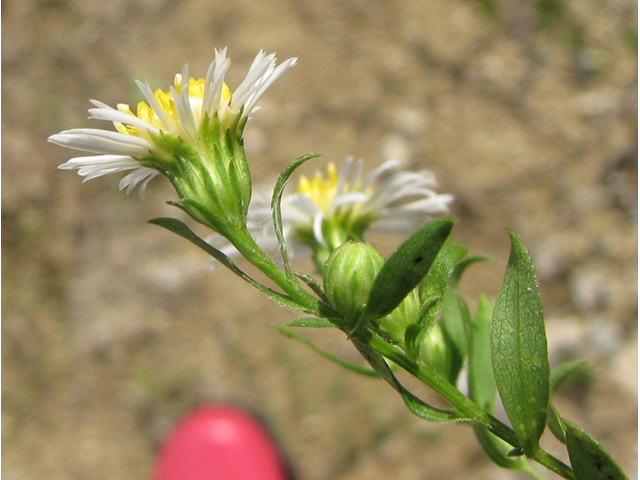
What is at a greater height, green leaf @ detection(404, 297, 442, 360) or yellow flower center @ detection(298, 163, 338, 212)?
yellow flower center @ detection(298, 163, 338, 212)

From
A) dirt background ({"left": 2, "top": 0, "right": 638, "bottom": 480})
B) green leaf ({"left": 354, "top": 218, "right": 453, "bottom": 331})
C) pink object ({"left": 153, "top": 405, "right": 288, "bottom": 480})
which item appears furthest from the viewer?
pink object ({"left": 153, "top": 405, "right": 288, "bottom": 480})

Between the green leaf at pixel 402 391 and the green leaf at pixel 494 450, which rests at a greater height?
the green leaf at pixel 402 391

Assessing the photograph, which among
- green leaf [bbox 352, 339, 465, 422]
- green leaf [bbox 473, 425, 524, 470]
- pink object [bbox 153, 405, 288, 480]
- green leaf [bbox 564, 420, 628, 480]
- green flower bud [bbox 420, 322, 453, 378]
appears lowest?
pink object [bbox 153, 405, 288, 480]

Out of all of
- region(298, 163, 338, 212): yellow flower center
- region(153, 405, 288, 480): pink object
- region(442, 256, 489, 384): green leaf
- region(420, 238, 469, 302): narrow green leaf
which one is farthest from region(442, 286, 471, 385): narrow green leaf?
region(153, 405, 288, 480): pink object

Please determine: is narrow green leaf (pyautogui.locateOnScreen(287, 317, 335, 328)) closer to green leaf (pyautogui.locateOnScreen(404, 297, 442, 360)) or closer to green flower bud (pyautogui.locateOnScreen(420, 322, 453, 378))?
green leaf (pyautogui.locateOnScreen(404, 297, 442, 360))

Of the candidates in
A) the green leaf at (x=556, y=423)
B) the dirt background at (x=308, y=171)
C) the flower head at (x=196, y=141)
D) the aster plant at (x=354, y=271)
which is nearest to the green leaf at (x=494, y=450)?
the aster plant at (x=354, y=271)

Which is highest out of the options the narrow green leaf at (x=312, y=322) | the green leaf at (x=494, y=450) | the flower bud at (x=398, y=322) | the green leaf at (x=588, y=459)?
the narrow green leaf at (x=312, y=322)

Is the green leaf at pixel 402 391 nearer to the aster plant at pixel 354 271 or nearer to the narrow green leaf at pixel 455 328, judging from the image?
the aster plant at pixel 354 271

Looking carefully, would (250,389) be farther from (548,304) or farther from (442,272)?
(442,272)
